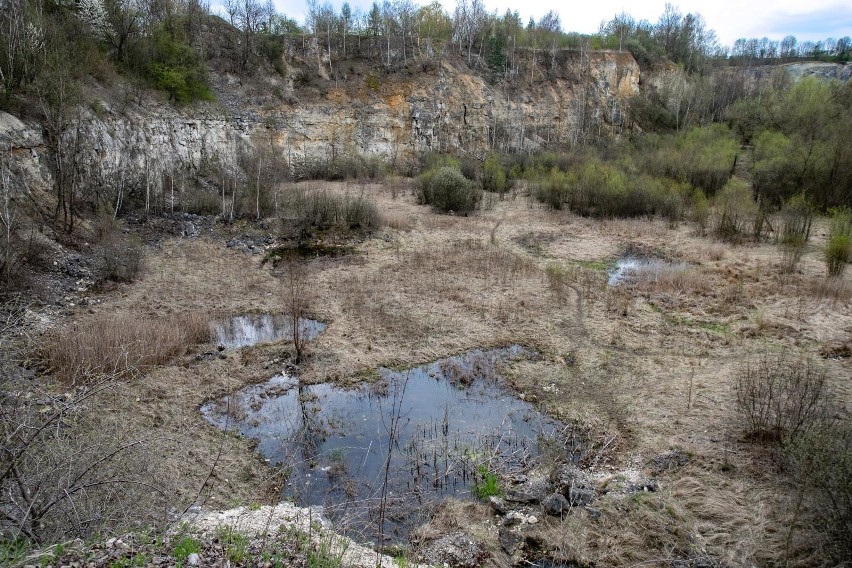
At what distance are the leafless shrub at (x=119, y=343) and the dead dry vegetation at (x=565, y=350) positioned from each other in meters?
0.04

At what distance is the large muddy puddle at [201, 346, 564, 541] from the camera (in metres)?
6.52

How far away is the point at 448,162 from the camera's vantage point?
30.1 m

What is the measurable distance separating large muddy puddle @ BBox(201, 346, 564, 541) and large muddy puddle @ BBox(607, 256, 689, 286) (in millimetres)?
6715

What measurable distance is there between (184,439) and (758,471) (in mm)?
7369

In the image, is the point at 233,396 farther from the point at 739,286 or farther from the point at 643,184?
the point at 643,184

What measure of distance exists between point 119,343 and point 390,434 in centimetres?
530

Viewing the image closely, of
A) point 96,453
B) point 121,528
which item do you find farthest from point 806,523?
point 96,453

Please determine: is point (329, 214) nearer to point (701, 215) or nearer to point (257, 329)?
point (257, 329)

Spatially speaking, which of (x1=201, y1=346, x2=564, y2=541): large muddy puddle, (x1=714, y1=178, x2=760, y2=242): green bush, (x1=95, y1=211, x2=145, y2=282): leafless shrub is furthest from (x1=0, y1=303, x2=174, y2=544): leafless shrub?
(x1=714, y1=178, x2=760, y2=242): green bush

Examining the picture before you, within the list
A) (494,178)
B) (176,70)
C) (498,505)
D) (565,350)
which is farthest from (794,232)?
(176,70)

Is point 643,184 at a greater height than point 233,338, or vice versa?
point 643,184

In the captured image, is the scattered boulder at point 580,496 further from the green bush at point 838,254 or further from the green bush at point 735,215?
the green bush at point 735,215

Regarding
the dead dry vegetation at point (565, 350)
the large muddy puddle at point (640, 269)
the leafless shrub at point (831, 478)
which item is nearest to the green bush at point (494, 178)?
the dead dry vegetation at point (565, 350)

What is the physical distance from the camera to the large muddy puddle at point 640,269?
14.8 m
